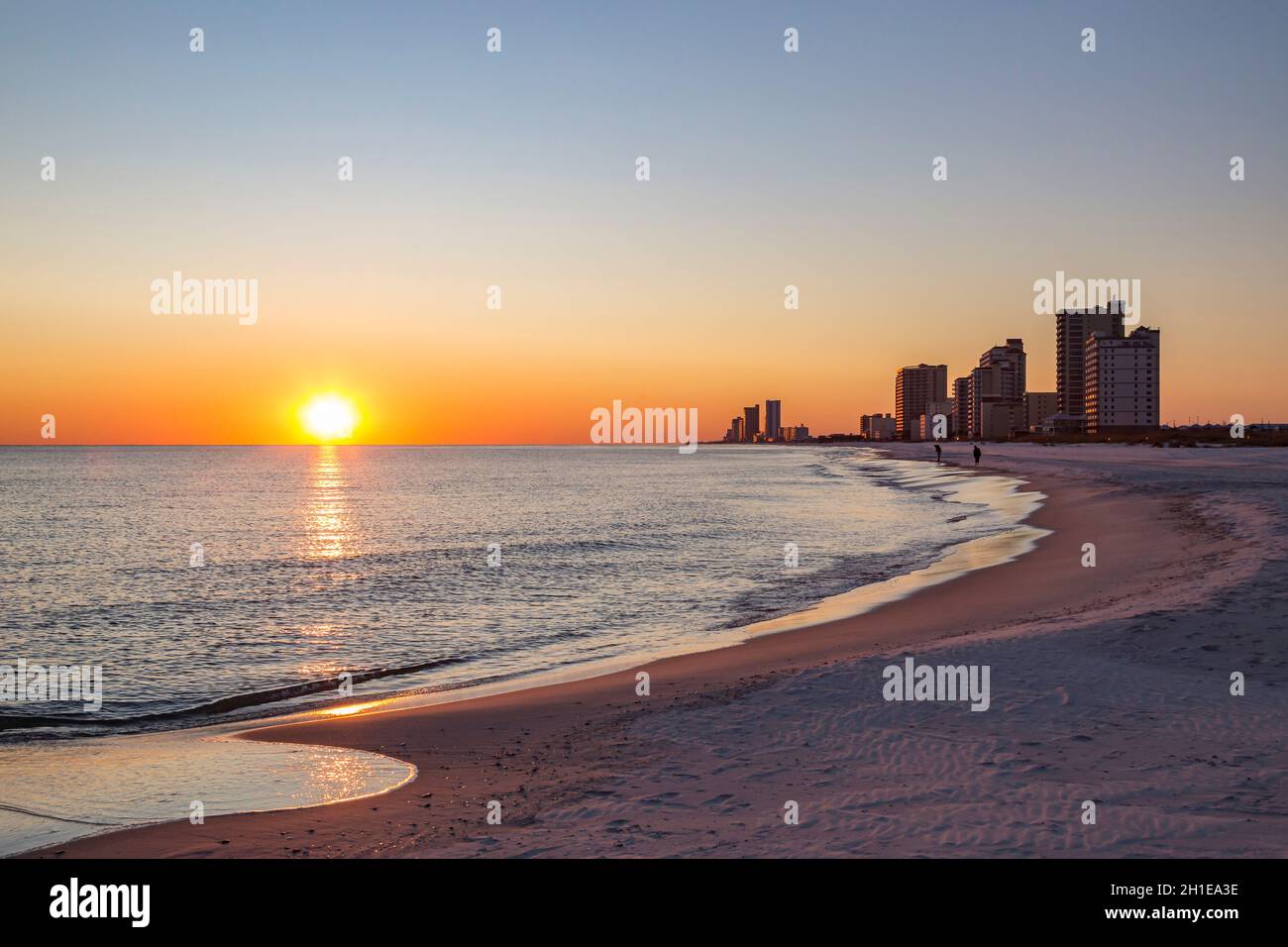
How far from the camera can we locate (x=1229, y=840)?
615 centimetres

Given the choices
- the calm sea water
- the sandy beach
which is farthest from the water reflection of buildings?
the sandy beach

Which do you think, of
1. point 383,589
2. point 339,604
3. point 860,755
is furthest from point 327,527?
point 860,755

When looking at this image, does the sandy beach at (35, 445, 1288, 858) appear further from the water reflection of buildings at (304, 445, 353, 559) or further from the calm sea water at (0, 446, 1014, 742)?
the water reflection of buildings at (304, 445, 353, 559)

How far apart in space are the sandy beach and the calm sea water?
3.87m

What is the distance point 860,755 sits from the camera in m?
8.83

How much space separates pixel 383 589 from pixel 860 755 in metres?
21.4

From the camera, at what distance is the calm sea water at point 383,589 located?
16.1 metres

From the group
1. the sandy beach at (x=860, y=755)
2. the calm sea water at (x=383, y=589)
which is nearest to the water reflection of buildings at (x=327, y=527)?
the calm sea water at (x=383, y=589)

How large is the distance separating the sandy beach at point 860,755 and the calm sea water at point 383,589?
3.87 m

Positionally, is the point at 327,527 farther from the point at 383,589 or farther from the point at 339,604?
the point at 339,604

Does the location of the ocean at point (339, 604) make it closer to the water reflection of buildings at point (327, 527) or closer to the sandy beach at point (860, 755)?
the water reflection of buildings at point (327, 527)

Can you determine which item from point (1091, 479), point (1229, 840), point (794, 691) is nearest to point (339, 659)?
point (794, 691)

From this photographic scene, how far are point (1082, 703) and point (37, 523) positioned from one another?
6185 cm
